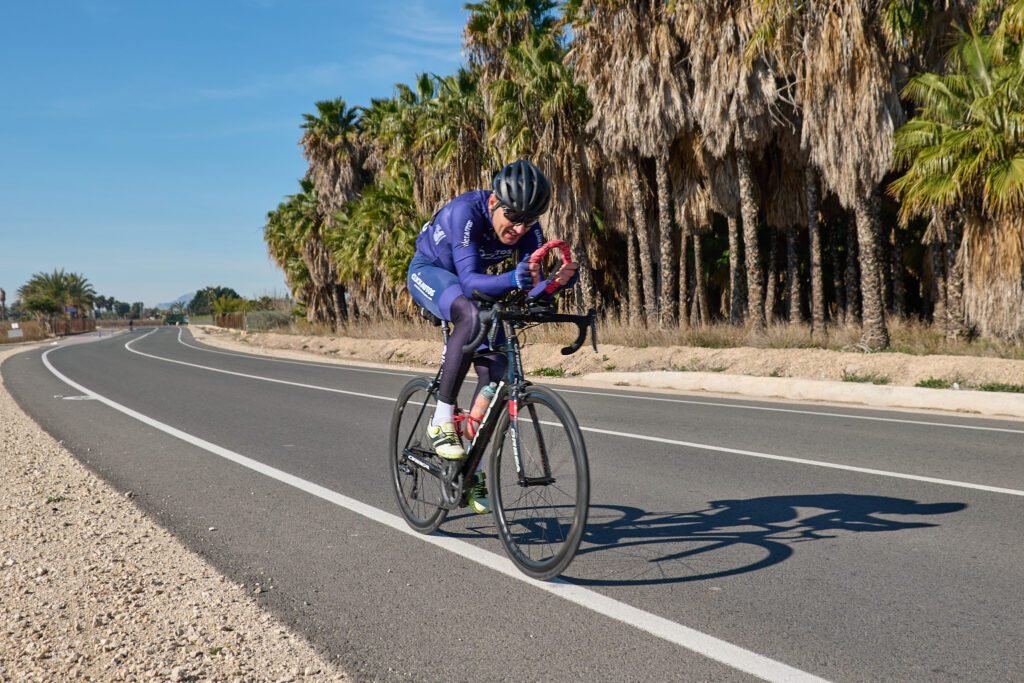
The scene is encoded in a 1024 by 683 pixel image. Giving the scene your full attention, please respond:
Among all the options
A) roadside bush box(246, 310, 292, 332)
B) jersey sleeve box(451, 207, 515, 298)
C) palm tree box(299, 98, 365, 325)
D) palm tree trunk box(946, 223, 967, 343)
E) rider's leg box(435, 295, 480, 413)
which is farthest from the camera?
roadside bush box(246, 310, 292, 332)

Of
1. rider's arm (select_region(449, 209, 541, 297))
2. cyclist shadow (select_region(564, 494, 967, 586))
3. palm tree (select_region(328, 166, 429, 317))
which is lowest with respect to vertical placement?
cyclist shadow (select_region(564, 494, 967, 586))

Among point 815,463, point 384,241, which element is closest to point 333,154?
point 384,241

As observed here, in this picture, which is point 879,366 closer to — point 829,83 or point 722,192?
point 829,83

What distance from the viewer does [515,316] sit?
4273 millimetres

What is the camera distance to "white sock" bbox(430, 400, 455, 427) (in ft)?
16.3

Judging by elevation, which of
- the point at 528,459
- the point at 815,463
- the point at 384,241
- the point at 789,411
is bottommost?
the point at 789,411

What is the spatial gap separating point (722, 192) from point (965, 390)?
13.0 m

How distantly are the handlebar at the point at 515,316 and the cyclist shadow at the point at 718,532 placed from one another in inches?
46.3

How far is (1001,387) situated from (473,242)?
11.3 metres

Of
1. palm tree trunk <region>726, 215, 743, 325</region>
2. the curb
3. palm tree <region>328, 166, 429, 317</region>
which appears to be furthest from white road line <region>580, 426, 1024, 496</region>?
palm tree <region>328, 166, 429, 317</region>

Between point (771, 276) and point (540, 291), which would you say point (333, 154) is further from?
point (540, 291)

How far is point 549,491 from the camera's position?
436 centimetres

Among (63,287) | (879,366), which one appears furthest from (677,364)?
(63,287)

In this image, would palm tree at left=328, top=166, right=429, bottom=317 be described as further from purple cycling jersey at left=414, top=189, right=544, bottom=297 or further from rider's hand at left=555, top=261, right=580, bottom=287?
rider's hand at left=555, top=261, right=580, bottom=287
